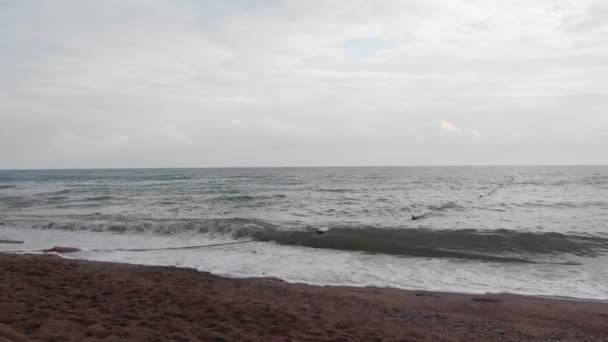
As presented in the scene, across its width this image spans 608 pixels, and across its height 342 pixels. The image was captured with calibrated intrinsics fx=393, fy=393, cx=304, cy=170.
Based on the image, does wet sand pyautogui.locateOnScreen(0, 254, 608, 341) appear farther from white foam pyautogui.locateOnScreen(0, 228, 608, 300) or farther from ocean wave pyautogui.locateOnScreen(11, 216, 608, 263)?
ocean wave pyautogui.locateOnScreen(11, 216, 608, 263)

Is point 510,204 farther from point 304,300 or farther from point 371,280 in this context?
point 304,300

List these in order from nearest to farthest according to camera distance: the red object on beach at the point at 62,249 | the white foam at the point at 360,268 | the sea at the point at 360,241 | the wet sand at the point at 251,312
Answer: the wet sand at the point at 251,312
the white foam at the point at 360,268
the sea at the point at 360,241
the red object on beach at the point at 62,249

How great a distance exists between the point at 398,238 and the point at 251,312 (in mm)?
9177

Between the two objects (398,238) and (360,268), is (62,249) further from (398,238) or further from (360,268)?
(398,238)

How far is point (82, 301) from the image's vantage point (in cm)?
617

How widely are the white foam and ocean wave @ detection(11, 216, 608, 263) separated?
0.90m

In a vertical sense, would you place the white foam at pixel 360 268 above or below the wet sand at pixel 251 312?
below

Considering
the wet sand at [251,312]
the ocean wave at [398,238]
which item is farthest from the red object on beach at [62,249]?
the ocean wave at [398,238]

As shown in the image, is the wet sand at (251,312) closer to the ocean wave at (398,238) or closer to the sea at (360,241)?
the sea at (360,241)

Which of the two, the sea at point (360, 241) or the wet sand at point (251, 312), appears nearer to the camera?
the wet sand at point (251, 312)

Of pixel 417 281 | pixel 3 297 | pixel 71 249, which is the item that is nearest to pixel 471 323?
pixel 417 281

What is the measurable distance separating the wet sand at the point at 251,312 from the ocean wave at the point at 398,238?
14.9ft

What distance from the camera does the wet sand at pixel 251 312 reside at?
16.6 ft

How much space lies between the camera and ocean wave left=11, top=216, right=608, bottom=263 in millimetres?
12227
